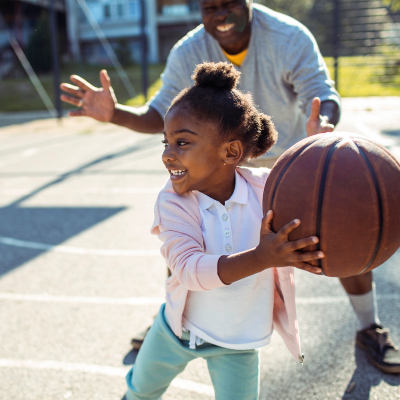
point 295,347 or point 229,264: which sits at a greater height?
point 229,264

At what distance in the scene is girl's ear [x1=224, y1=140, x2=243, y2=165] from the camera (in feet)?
5.99

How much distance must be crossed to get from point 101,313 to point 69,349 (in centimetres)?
51

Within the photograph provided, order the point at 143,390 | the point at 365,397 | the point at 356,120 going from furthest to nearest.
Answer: the point at 356,120
the point at 365,397
the point at 143,390

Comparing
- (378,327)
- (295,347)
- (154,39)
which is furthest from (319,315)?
(154,39)

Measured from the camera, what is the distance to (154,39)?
3334cm

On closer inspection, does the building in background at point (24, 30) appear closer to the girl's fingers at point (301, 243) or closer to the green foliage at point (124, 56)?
the green foliage at point (124, 56)

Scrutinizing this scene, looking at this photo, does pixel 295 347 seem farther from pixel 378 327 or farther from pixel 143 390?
pixel 378 327

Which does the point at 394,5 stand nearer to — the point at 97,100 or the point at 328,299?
the point at 328,299

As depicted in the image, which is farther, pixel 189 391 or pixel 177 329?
pixel 189 391

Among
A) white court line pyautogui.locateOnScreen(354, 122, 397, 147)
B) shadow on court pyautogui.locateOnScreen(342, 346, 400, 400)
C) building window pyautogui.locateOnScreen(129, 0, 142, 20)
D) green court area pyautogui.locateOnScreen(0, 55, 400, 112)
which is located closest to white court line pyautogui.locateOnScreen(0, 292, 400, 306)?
shadow on court pyautogui.locateOnScreen(342, 346, 400, 400)

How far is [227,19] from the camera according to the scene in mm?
2547

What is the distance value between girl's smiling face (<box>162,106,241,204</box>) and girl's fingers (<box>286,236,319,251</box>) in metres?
0.54

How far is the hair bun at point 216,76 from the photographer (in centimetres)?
182

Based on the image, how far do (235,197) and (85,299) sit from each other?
2.30 meters
